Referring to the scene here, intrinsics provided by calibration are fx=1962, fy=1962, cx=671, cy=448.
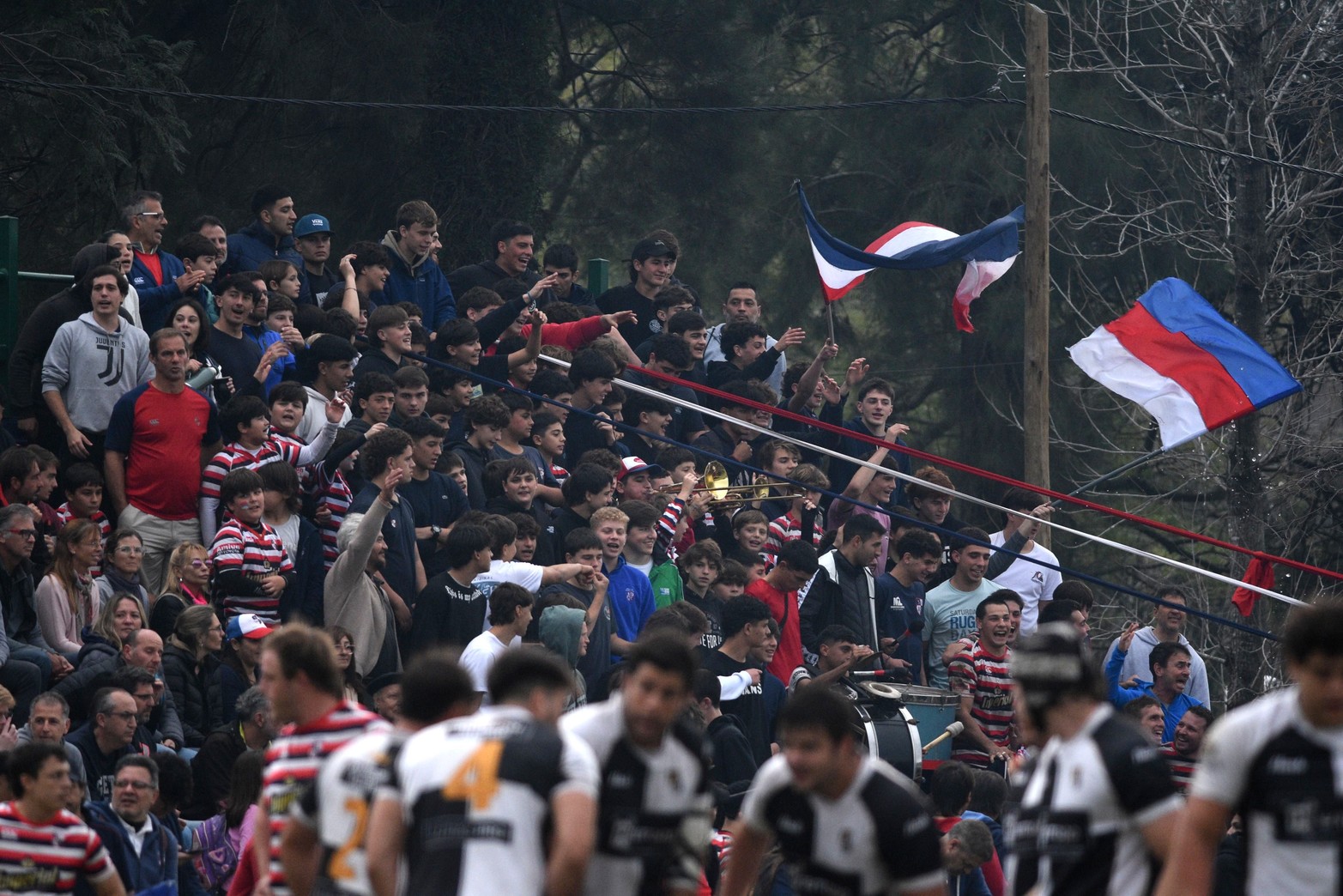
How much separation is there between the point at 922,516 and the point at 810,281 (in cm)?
905

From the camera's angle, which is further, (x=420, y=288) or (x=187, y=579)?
(x=420, y=288)

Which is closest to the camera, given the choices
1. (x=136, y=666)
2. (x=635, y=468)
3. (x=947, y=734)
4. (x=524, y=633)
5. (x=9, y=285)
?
(x=136, y=666)

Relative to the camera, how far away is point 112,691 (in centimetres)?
972

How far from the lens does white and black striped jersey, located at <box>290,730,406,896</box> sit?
241 inches

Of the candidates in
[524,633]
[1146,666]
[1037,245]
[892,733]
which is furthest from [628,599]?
[1037,245]

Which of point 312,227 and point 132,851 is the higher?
point 312,227

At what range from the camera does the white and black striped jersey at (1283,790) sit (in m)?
5.46

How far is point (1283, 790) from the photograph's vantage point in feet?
18.1

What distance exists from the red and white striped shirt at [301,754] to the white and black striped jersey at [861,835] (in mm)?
1362

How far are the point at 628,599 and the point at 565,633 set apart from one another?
159 cm

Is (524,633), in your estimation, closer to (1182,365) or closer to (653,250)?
(653,250)

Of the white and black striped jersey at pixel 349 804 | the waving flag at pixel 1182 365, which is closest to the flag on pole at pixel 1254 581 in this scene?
the waving flag at pixel 1182 365

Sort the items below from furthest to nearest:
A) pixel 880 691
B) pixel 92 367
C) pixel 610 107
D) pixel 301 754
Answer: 1. pixel 610 107
2. pixel 880 691
3. pixel 92 367
4. pixel 301 754

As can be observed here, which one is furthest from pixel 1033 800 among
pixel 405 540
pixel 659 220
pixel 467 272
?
pixel 659 220
